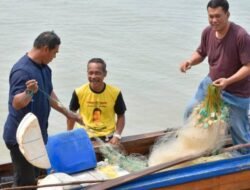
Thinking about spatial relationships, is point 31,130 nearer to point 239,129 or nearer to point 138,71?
point 239,129

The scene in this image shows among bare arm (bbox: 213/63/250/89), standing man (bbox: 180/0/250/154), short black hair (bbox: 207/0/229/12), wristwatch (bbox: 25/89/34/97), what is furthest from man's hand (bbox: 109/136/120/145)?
short black hair (bbox: 207/0/229/12)

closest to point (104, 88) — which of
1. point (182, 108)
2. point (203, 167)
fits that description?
point (203, 167)

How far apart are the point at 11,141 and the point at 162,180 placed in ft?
3.81

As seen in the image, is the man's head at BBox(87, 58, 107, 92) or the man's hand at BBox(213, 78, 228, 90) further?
the man's head at BBox(87, 58, 107, 92)

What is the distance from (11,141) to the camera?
14.2 ft

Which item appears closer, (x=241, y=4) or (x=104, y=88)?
(x=104, y=88)

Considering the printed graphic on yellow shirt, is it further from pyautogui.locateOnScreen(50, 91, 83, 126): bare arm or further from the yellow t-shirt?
pyautogui.locateOnScreen(50, 91, 83, 126): bare arm

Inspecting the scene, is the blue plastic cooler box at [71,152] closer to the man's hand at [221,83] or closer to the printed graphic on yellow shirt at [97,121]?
the printed graphic on yellow shirt at [97,121]

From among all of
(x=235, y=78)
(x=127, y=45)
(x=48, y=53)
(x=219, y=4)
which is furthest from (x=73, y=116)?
(x=127, y=45)

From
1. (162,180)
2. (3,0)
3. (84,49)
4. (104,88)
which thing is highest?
(3,0)

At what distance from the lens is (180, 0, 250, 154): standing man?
4762 mm

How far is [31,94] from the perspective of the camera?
13.3ft

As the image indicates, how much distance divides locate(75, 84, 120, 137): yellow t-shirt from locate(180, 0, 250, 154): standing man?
2.34 ft

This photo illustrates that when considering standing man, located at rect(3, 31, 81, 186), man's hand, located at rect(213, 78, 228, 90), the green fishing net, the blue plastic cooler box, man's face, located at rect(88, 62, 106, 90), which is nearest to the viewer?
standing man, located at rect(3, 31, 81, 186)
